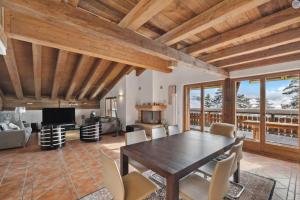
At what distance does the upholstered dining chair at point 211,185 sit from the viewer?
4.60ft

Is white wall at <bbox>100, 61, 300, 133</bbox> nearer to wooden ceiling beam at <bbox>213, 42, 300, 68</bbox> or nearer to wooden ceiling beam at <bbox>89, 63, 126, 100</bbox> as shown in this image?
wooden ceiling beam at <bbox>89, 63, 126, 100</bbox>

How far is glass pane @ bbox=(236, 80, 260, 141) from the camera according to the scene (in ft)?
14.8

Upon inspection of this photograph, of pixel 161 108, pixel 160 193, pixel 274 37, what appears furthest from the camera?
pixel 161 108

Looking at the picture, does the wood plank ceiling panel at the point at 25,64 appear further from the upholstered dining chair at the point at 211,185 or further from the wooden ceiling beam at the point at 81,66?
the upholstered dining chair at the point at 211,185

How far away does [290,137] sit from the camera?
4418 mm

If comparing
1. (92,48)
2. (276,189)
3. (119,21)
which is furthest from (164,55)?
(276,189)

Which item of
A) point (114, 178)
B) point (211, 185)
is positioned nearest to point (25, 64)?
point (114, 178)

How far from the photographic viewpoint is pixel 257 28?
88.7 inches

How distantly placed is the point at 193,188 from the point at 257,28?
2401 millimetres

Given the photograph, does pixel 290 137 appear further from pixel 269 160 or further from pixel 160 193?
pixel 160 193

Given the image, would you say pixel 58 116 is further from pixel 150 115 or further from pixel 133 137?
pixel 133 137

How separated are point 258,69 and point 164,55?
9.94 ft

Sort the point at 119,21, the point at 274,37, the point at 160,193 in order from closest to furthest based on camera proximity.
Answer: the point at 119,21 < the point at 160,193 < the point at 274,37

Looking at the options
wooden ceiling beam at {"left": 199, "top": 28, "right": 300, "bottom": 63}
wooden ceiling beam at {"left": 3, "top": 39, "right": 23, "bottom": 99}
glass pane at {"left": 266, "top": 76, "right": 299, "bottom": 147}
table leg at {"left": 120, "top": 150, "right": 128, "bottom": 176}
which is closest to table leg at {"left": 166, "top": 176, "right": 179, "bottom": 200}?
table leg at {"left": 120, "top": 150, "right": 128, "bottom": 176}
